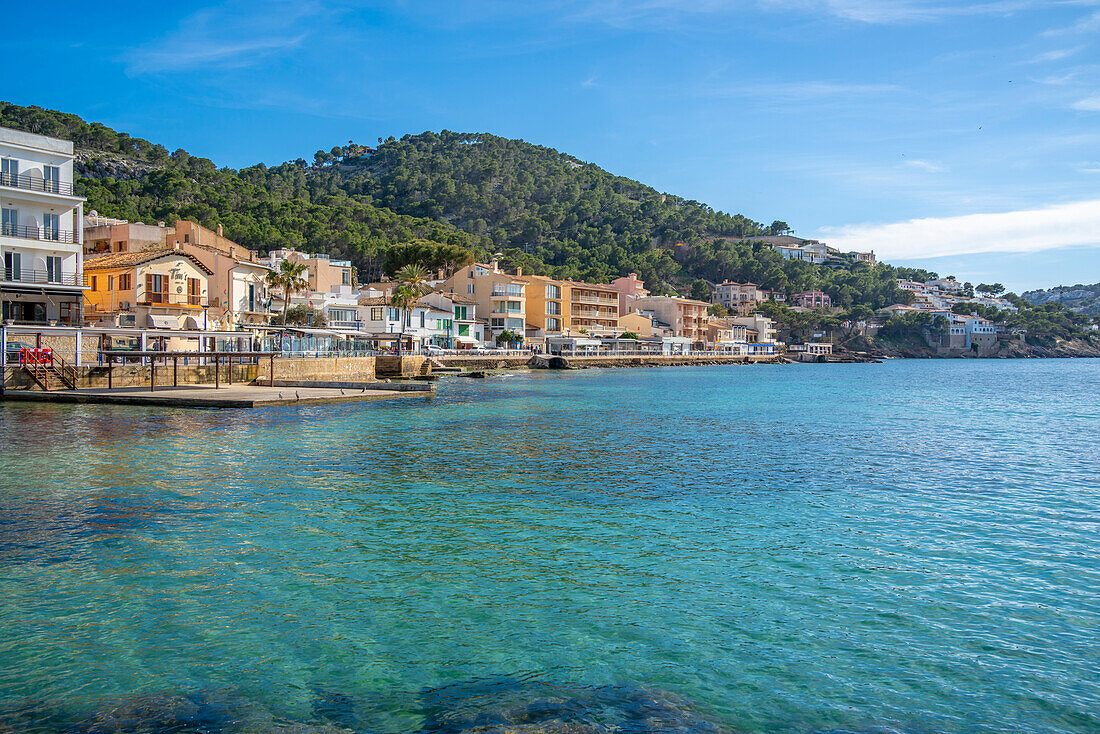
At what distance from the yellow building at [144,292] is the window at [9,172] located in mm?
7659

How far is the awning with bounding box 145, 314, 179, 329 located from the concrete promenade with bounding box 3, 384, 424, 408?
794cm

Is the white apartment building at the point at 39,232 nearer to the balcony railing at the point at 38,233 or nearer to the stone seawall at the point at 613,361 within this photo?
the balcony railing at the point at 38,233

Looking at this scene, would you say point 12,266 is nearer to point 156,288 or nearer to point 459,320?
point 156,288

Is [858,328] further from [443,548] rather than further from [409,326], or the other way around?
[443,548]

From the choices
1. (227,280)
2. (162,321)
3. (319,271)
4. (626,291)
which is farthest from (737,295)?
(162,321)

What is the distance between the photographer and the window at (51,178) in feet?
126

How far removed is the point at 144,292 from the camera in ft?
145

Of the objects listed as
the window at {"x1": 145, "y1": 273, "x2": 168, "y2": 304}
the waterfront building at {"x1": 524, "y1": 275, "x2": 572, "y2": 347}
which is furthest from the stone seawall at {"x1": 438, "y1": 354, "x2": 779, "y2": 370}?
the window at {"x1": 145, "y1": 273, "x2": 168, "y2": 304}

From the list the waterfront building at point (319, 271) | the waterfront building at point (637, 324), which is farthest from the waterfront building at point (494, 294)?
the waterfront building at point (637, 324)

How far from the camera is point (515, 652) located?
7660 mm

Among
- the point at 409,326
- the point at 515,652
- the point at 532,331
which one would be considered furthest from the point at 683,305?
the point at 515,652

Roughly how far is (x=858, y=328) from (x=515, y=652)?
169 meters

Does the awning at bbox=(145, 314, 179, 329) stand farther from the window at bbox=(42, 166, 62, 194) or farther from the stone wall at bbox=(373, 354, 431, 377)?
the stone wall at bbox=(373, 354, 431, 377)

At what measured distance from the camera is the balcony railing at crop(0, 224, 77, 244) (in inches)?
1457
